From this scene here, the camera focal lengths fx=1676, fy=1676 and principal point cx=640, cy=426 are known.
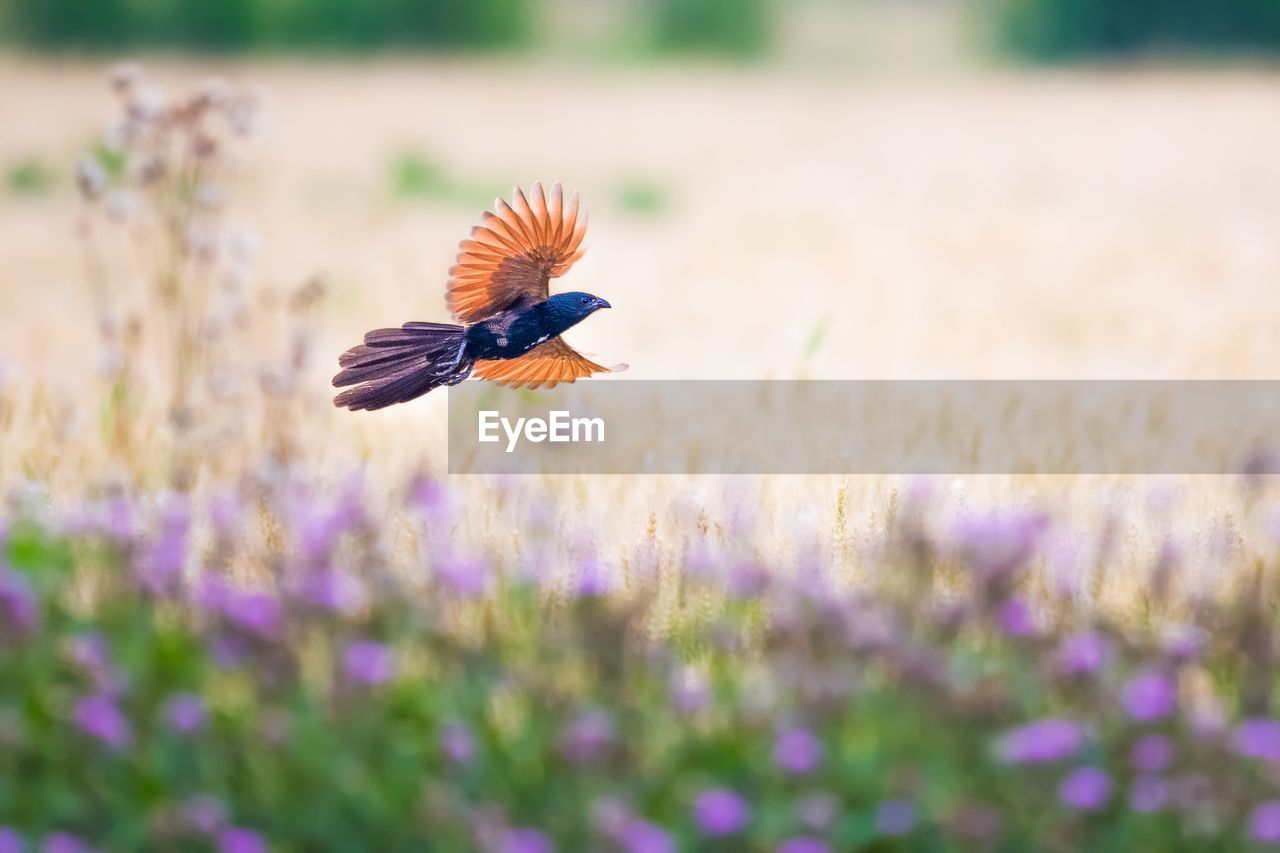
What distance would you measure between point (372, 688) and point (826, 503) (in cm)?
144

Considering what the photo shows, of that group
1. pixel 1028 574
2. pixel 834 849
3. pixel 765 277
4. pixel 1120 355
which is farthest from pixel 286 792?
pixel 765 277

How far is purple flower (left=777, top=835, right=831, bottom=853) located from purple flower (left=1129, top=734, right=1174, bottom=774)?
487 millimetres

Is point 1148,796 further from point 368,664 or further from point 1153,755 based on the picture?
point 368,664

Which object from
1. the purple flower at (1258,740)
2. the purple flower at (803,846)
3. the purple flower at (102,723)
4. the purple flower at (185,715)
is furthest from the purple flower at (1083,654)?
the purple flower at (102,723)

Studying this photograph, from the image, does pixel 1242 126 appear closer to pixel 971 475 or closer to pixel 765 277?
pixel 765 277

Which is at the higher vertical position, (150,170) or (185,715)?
(150,170)

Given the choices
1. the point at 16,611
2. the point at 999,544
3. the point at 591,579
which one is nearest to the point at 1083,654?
the point at 999,544

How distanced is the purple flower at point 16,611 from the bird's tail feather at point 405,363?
0.64m

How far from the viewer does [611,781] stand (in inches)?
96.0

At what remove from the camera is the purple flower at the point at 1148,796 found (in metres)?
2.39

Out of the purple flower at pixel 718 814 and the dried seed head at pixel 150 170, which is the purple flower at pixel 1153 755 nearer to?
the purple flower at pixel 718 814

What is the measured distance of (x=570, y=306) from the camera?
303cm

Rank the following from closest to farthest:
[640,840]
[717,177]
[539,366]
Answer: [640,840] < [539,366] < [717,177]

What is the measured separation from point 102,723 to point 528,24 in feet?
49.3
